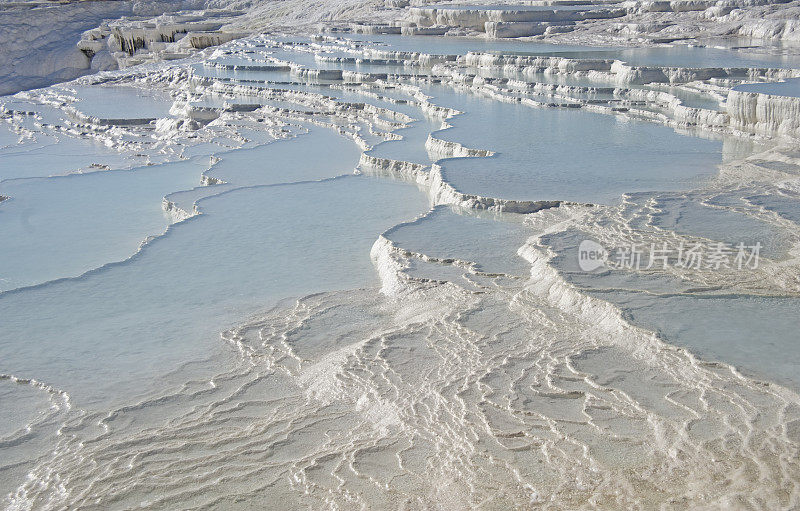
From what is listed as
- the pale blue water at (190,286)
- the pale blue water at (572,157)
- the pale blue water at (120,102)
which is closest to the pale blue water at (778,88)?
the pale blue water at (572,157)

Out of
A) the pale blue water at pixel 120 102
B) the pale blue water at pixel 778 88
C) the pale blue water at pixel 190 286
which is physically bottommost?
the pale blue water at pixel 190 286

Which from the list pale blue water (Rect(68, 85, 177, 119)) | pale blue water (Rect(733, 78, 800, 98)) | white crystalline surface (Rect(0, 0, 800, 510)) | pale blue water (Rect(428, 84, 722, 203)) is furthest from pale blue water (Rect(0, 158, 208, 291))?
pale blue water (Rect(733, 78, 800, 98))

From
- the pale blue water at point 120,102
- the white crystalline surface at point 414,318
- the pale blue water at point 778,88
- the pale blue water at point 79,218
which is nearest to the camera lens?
the white crystalline surface at point 414,318

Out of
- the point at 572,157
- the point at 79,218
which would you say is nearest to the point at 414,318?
the point at 572,157

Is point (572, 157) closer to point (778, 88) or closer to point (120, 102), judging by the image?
point (778, 88)

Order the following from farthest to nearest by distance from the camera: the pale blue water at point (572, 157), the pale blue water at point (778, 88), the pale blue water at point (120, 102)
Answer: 1. the pale blue water at point (120, 102)
2. the pale blue water at point (778, 88)
3. the pale blue water at point (572, 157)

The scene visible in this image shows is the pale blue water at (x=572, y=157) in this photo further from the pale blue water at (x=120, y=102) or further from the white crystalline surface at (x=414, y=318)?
the pale blue water at (x=120, y=102)

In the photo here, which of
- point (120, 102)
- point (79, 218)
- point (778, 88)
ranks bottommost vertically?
point (79, 218)

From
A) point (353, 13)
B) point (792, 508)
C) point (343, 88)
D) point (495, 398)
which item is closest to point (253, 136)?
point (343, 88)

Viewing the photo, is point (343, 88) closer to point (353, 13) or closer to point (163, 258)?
point (163, 258)
